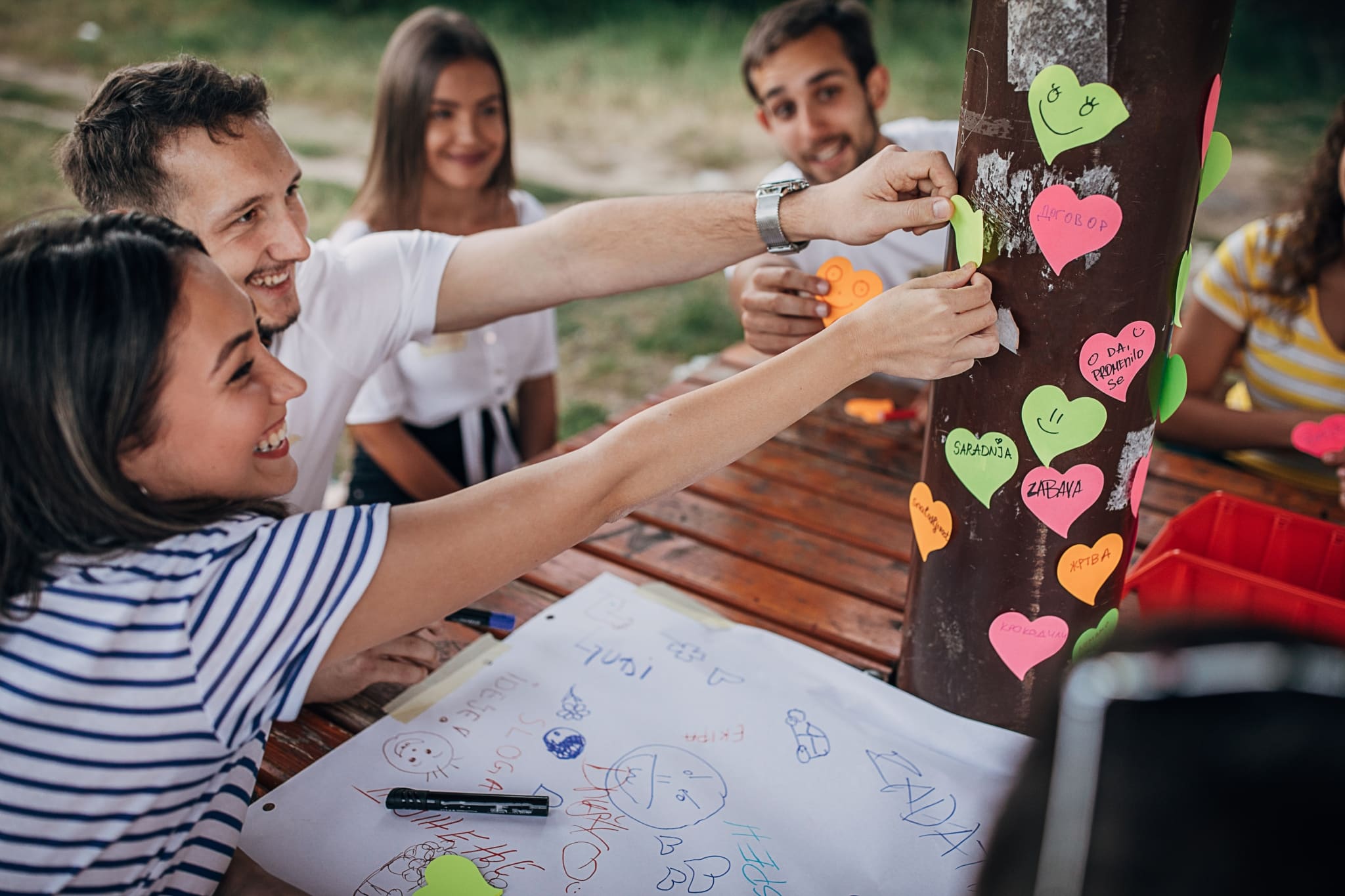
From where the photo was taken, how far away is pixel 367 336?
62.6 inches

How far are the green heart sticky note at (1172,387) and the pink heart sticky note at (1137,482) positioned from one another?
0.05m

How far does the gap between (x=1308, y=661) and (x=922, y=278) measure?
59 cm

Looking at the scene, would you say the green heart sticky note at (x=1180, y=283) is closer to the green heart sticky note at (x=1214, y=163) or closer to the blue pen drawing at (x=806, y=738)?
the green heart sticky note at (x=1214, y=163)

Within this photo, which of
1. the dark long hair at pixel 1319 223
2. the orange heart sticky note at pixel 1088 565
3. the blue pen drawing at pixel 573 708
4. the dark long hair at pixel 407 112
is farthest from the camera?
the dark long hair at pixel 407 112

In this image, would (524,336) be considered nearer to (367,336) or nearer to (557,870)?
(367,336)

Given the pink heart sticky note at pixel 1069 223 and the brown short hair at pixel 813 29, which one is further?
A: the brown short hair at pixel 813 29

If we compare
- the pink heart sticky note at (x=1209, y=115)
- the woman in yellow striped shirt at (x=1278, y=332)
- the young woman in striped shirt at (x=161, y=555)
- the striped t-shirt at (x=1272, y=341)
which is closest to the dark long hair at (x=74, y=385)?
the young woman in striped shirt at (x=161, y=555)

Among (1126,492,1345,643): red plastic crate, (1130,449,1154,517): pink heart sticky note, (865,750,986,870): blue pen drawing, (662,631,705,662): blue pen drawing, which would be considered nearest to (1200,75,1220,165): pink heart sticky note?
(1130,449,1154,517): pink heart sticky note

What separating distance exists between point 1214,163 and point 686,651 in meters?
0.78

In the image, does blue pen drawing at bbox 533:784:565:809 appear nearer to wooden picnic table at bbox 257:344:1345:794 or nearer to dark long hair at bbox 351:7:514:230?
wooden picnic table at bbox 257:344:1345:794

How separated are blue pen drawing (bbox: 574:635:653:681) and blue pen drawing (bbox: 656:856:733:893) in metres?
0.27

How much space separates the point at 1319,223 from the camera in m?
1.90

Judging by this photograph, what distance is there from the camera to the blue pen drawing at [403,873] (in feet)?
2.99

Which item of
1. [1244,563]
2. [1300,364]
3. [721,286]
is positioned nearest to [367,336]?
[1244,563]
